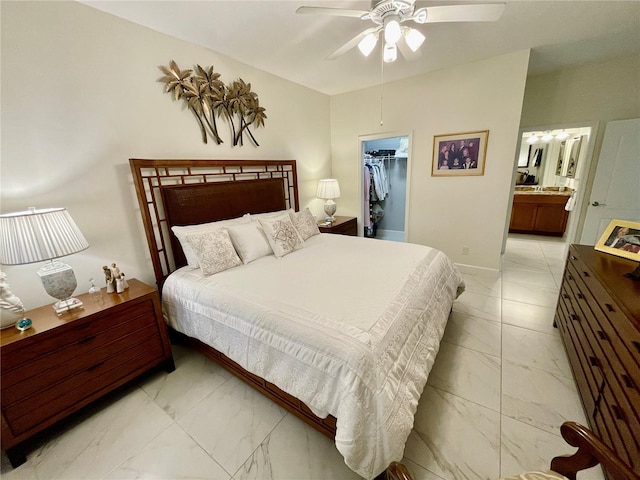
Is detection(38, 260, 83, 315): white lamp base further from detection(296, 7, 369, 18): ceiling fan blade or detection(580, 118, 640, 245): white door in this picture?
detection(580, 118, 640, 245): white door

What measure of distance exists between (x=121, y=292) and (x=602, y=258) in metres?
3.38

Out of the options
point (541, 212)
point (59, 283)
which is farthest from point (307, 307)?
point (541, 212)

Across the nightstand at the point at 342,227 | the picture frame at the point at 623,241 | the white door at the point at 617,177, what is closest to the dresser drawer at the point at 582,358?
the picture frame at the point at 623,241

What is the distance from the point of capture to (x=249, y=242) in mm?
2291

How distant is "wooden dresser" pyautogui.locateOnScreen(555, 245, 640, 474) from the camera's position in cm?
103

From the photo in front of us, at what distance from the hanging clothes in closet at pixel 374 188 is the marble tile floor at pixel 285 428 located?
3122mm

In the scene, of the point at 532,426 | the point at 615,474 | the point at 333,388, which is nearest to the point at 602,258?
the point at 532,426

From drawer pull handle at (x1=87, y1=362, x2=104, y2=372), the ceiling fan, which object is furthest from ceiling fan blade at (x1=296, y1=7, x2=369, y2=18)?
drawer pull handle at (x1=87, y1=362, x2=104, y2=372)

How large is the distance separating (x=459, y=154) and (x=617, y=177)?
6.30 feet

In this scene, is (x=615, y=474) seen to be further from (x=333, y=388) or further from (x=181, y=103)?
(x=181, y=103)

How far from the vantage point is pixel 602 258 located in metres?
1.77

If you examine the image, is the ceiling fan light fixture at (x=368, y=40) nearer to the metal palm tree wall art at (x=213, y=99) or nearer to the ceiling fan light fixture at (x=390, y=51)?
the ceiling fan light fixture at (x=390, y=51)

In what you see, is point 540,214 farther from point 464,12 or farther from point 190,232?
point 190,232

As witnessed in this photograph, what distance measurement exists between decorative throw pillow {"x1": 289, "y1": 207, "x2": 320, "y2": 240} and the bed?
0.03 meters
